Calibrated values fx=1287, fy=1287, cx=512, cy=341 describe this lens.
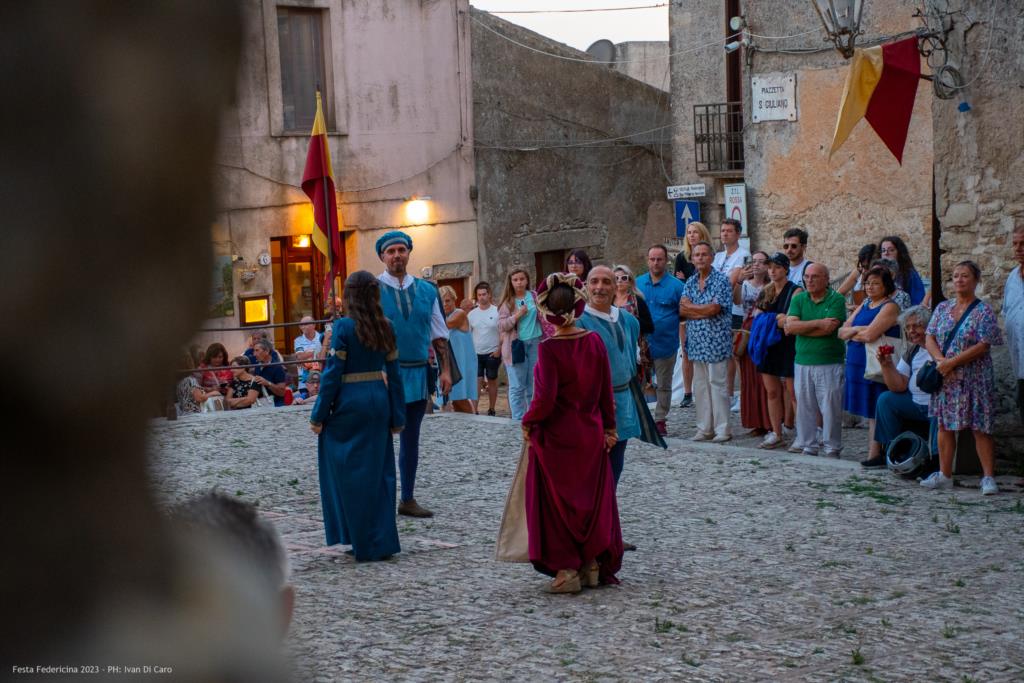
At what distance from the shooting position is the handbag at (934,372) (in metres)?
9.59

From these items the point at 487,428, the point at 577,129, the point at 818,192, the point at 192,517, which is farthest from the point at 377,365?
the point at 577,129

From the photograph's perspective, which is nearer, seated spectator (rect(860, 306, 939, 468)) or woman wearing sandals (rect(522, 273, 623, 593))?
woman wearing sandals (rect(522, 273, 623, 593))

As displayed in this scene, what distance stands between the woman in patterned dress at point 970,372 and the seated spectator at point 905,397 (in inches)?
14.5

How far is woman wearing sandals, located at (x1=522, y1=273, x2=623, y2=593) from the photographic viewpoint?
23.5 ft

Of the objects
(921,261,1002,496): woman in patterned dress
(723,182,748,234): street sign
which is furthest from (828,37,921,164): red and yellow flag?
(723,182,748,234): street sign

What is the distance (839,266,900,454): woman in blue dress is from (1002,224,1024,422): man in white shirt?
2.95 feet

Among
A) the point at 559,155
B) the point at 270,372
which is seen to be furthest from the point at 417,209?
the point at 270,372

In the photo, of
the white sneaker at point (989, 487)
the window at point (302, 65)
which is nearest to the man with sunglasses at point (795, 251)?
the white sneaker at point (989, 487)

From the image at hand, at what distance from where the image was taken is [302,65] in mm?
22766

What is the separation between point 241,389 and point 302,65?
335 inches

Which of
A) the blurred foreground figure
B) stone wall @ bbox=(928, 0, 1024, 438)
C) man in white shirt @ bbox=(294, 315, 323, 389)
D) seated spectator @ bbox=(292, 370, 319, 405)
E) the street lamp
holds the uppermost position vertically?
the street lamp

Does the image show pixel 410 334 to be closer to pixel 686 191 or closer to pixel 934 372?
pixel 934 372

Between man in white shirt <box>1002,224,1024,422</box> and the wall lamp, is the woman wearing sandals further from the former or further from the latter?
the wall lamp

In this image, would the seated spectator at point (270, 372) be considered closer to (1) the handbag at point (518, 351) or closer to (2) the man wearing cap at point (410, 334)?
(1) the handbag at point (518, 351)
